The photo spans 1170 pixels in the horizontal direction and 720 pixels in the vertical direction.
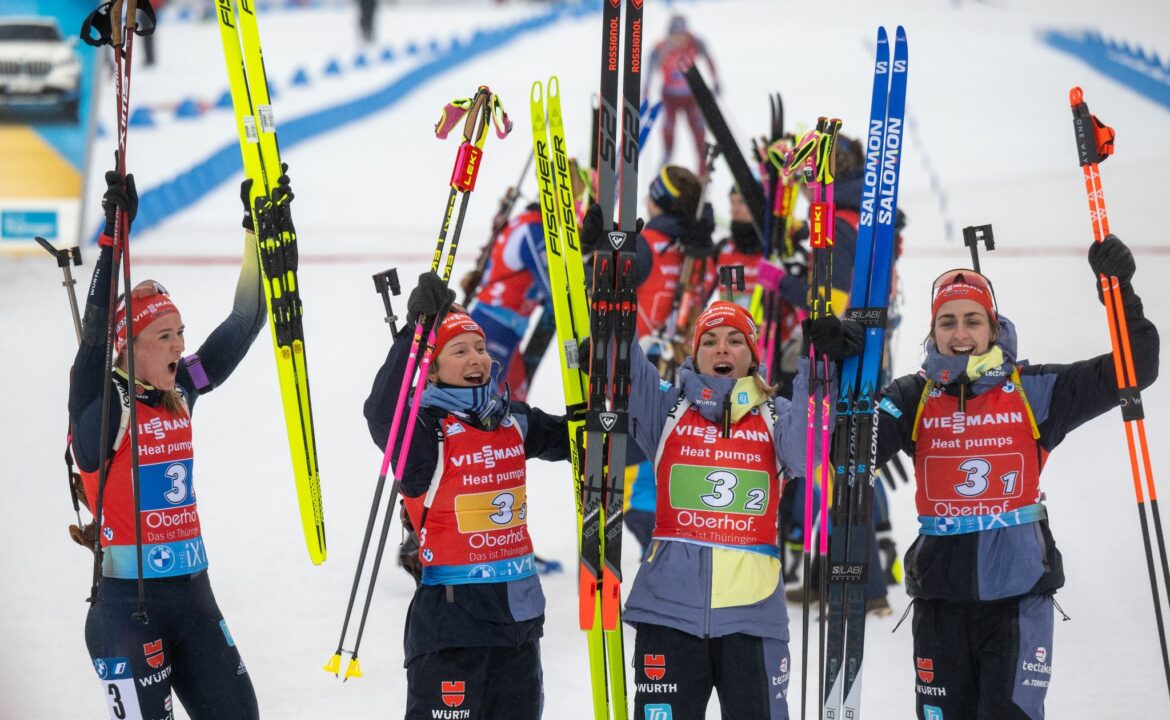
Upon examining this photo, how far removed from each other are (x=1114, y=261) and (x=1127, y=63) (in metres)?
13.4

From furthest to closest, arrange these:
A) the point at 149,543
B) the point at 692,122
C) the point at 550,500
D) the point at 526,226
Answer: the point at 692,122
the point at 550,500
the point at 526,226
the point at 149,543

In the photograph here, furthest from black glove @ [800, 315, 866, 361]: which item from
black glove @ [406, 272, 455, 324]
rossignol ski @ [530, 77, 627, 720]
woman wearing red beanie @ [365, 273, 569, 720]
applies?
black glove @ [406, 272, 455, 324]

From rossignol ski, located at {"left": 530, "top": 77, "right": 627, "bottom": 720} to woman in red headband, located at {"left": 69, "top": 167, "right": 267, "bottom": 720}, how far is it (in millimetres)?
892

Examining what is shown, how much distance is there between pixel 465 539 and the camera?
11.5 ft

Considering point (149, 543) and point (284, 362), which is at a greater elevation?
point (284, 362)

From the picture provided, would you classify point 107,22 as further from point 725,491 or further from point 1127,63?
point 1127,63

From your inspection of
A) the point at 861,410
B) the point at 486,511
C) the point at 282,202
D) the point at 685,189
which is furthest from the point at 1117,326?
the point at 685,189

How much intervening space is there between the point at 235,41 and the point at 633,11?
1099 millimetres

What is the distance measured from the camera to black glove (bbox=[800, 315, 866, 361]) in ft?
11.7

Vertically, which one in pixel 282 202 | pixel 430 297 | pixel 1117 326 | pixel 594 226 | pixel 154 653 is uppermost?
pixel 282 202

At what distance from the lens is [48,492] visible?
23.1 feet

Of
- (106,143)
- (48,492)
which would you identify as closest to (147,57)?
(106,143)

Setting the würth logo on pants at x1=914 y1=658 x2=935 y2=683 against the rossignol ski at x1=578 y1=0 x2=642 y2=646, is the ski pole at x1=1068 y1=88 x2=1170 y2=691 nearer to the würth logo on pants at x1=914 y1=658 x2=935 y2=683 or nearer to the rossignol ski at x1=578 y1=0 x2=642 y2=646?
the würth logo on pants at x1=914 y1=658 x2=935 y2=683

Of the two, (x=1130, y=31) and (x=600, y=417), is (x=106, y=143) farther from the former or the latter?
(x=600, y=417)
